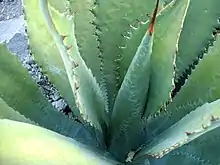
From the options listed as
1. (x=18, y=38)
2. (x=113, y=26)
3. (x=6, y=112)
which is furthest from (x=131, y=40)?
(x=18, y=38)

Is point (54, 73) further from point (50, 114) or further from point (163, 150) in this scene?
point (163, 150)

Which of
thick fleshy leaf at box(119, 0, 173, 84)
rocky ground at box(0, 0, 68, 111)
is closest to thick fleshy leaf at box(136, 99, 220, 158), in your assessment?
thick fleshy leaf at box(119, 0, 173, 84)

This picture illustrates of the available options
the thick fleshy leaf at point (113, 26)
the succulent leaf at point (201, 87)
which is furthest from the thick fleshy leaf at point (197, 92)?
the thick fleshy leaf at point (113, 26)

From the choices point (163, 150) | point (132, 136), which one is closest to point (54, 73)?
point (132, 136)

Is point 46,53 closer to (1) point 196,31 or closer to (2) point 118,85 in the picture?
(2) point 118,85

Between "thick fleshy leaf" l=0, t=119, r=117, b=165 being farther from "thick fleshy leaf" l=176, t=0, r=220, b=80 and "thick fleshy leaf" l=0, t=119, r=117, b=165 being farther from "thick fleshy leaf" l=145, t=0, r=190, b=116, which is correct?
"thick fleshy leaf" l=176, t=0, r=220, b=80

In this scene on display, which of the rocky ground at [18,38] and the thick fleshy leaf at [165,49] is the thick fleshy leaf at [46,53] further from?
the rocky ground at [18,38]
